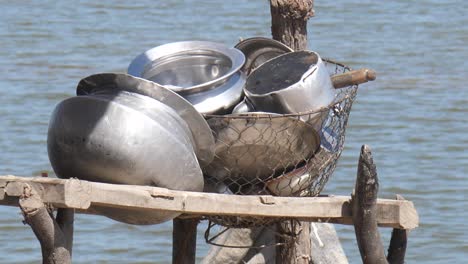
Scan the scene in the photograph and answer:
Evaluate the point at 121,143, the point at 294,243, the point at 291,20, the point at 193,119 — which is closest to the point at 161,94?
the point at 193,119

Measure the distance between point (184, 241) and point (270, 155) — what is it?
3.37ft

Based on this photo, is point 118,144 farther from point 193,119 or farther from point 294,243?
point 294,243

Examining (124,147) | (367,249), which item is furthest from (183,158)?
(367,249)

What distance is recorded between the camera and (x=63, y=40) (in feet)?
47.8

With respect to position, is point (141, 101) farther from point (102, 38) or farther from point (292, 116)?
point (102, 38)

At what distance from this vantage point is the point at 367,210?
14.0 ft

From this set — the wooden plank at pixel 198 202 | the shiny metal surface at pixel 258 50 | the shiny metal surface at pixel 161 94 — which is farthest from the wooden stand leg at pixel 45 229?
the shiny metal surface at pixel 258 50

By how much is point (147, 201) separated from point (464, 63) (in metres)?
10.1

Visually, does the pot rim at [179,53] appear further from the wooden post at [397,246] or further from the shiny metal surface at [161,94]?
the wooden post at [397,246]

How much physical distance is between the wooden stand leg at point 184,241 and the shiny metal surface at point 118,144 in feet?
4.15

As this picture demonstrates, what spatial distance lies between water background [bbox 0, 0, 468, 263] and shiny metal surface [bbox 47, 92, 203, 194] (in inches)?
180

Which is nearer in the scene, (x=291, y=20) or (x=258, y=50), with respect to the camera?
(x=258, y=50)

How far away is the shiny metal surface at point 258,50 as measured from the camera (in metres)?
5.10

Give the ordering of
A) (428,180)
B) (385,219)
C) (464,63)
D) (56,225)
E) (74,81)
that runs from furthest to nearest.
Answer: (464,63) → (74,81) → (428,180) → (385,219) → (56,225)
